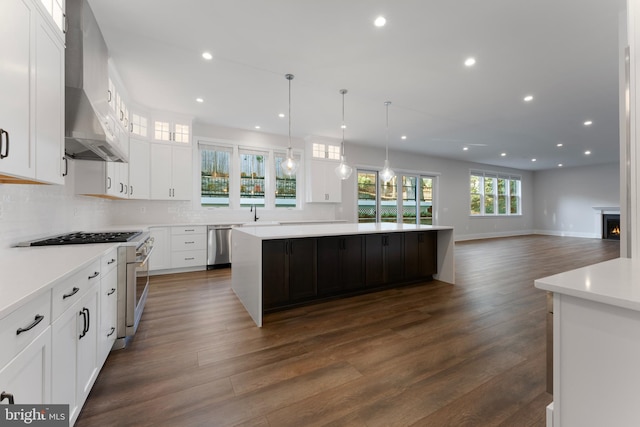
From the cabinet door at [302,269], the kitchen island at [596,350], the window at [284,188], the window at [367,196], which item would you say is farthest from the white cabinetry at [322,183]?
the kitchen island at [596,350]

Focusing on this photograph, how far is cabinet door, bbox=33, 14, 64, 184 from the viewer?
154cm

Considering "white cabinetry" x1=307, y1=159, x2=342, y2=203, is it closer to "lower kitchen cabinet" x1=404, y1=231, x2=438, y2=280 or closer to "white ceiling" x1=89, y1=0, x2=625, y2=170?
"white ceiling" x1=89, y1=0, x2=625, y2=170

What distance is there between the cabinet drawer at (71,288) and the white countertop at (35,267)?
6cm

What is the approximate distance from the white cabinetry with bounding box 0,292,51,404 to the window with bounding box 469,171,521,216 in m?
11.4

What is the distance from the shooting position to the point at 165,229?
15.8 ft

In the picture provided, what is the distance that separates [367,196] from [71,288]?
281 inches

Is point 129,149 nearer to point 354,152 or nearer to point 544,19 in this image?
point 354,152

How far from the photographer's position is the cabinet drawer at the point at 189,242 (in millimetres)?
4891

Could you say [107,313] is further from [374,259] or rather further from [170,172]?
[170,172]

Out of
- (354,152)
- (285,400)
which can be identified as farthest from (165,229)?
(354,152)

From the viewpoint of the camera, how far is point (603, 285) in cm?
92

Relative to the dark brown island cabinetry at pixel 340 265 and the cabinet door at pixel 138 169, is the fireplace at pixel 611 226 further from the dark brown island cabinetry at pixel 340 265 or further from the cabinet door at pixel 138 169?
the cabinet door at pixel 138 169

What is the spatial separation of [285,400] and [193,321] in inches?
64.7

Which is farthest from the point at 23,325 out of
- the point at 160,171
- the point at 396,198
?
the point at 396,198
